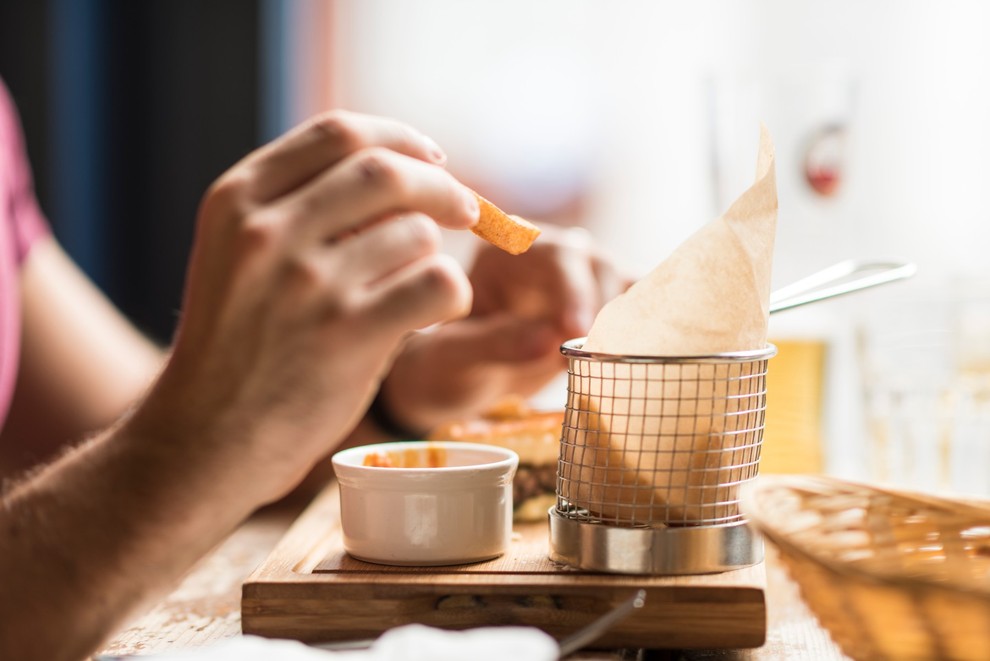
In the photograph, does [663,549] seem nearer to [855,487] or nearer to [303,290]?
[855,487]

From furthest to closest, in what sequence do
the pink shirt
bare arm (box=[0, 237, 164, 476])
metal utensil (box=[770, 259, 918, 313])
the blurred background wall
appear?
the blurred background wall < bare arm (box=[0, 237, 164, 476]) < the pink shirt < metal utensil (box=[770, 259, 918, 313])

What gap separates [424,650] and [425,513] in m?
0.21

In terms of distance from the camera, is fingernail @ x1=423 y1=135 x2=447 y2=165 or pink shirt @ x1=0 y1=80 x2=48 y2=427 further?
pink shirt @ x1=0 y1=80 x2=48 y2=427

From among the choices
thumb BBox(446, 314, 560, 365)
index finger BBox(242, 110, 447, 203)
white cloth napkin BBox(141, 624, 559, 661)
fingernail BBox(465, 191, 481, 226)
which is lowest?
white cloth napkin BBox(141, 624, 559, 661)

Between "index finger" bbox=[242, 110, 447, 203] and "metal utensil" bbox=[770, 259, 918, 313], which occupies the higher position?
"index finger" bbox=[242, 110, 447, 203]

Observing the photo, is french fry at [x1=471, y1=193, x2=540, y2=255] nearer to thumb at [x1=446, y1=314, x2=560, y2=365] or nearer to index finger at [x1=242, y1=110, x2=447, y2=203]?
index finger at [x1=242, y1=110, x2=447, y2=203]

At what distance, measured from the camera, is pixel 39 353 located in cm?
159

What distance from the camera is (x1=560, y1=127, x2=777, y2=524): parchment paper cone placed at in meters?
0.69

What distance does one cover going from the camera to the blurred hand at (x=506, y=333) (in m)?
1.22

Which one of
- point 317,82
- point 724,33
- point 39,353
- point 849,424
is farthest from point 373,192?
point 317,82

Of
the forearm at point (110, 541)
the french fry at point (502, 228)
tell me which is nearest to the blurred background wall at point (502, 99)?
the french fry at point (502, 228)

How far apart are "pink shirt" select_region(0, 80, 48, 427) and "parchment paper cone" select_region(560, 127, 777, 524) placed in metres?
0.92

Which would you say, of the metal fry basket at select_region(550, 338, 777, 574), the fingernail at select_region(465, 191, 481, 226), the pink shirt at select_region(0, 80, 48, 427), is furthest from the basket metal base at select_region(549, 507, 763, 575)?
the pink shirt at select_region(0, 80, 48, 427)

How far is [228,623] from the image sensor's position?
0.77m
